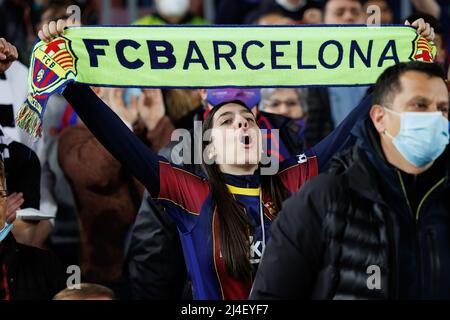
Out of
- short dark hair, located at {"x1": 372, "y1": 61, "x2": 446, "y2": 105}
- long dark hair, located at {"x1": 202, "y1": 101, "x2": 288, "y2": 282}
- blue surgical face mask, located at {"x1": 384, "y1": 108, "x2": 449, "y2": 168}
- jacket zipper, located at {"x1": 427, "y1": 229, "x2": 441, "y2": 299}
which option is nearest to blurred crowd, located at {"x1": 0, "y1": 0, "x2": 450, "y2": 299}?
long dark hair, located at {"x1": 202, "y1": 101, "x2": 288, "y2": 282}

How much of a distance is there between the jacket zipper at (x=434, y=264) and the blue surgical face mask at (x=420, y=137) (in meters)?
0.28

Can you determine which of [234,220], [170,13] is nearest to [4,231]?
[234,220]

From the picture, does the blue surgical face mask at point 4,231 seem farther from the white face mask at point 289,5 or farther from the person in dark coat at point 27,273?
the white face mask at point 289,5

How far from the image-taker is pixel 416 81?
4.43 meters

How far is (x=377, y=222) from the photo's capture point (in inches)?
164

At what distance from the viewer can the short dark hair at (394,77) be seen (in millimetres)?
4465

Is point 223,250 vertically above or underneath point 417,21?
underneath

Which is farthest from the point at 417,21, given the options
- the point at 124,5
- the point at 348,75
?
the point at 124,5

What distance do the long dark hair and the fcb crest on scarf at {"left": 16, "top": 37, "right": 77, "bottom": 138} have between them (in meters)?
0.78

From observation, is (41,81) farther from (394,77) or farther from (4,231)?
(394,77)

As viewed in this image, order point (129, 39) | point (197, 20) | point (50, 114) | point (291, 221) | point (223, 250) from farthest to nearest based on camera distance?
point (197, 20) < point (50, 114) < point (129, 39) < point (223, 250) < point (291, 221)

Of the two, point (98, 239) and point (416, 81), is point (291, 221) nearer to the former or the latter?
point (416, 81)

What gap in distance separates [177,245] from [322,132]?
1.90m

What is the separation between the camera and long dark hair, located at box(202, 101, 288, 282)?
5398 mm
